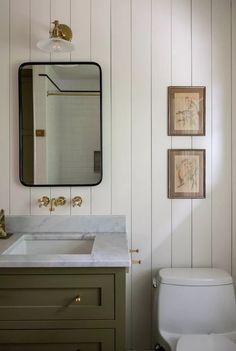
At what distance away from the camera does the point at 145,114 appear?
1.73 metres

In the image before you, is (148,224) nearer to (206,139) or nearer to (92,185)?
(92,185)

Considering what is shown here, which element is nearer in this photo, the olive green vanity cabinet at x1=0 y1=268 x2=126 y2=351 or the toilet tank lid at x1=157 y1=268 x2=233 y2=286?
the olive green vanity cabinet at x1=0 y1=268 x2=126 y2=351

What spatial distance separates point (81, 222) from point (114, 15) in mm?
1272

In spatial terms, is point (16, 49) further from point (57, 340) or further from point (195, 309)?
point (195, 309)

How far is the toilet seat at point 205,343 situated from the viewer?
4.26 feet

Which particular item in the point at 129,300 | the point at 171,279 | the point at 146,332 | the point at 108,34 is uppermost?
the point at 108,34

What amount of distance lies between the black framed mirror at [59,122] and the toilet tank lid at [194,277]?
0.72 metres

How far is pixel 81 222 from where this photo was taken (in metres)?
1.72

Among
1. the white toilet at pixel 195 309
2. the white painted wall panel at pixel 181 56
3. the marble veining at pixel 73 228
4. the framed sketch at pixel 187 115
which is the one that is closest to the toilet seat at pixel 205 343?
the white toilet at pixel 195 309

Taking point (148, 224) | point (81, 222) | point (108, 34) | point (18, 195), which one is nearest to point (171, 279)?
point (148, 224)

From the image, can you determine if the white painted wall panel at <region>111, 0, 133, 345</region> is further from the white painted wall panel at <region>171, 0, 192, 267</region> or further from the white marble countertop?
the white marble countertop

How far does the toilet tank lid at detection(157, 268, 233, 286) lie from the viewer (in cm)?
153

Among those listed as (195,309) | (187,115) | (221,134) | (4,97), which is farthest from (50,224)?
(221,134)

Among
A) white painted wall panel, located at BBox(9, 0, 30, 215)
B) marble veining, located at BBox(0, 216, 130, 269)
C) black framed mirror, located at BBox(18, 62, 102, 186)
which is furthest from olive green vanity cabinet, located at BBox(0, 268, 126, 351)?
white painted wall panel, located at BBox(9, 0, 30, 215)
